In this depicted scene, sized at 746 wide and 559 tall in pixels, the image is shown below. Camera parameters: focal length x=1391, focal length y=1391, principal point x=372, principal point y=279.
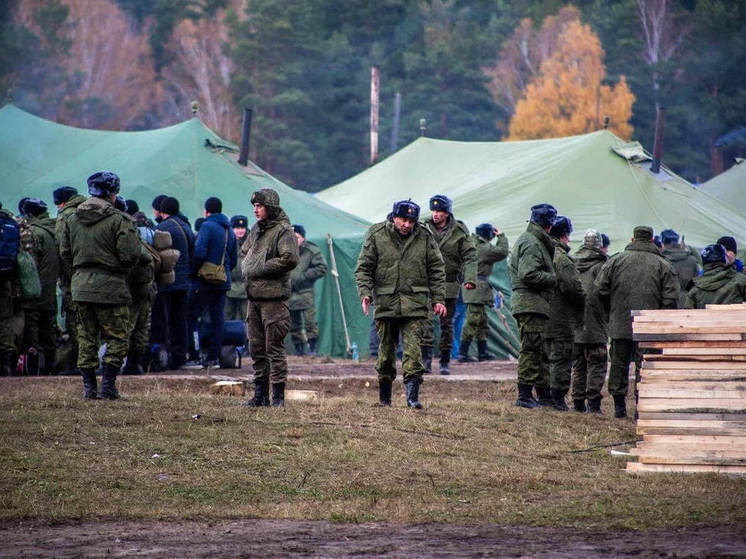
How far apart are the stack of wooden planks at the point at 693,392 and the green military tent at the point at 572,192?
1030cm

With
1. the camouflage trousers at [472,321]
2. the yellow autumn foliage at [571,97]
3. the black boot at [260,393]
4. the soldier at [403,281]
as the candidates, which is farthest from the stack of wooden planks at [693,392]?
the yellow autumn foliage at [571,97]

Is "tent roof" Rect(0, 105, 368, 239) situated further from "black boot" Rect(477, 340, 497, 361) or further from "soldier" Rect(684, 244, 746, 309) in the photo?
"soldier" Rect(684, 244, 746, 309)

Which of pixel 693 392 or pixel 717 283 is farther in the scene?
pixel 717 283

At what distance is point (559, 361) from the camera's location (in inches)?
539

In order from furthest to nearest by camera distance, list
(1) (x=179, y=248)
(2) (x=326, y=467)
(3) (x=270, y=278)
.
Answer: (1) (x=179, y=248), (3) (x=270, y=278), (2) (x=326, y=467)

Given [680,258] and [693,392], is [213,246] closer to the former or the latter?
[693,392]

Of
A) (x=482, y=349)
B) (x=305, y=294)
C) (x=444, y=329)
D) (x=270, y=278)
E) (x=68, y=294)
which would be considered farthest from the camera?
(x=305, y=294)

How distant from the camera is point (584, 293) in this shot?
13.4m

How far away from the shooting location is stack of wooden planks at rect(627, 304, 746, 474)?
10.1 metres

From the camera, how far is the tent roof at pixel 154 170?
2159cm

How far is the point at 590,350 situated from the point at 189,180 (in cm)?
975

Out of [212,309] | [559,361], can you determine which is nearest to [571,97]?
[212,309]

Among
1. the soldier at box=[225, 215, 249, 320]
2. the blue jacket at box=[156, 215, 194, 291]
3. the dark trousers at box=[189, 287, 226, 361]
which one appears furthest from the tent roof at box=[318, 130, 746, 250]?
the blue jacket at box=[156, 215, 194, 291]

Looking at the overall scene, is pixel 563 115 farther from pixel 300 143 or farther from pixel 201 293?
pixel 201 293
